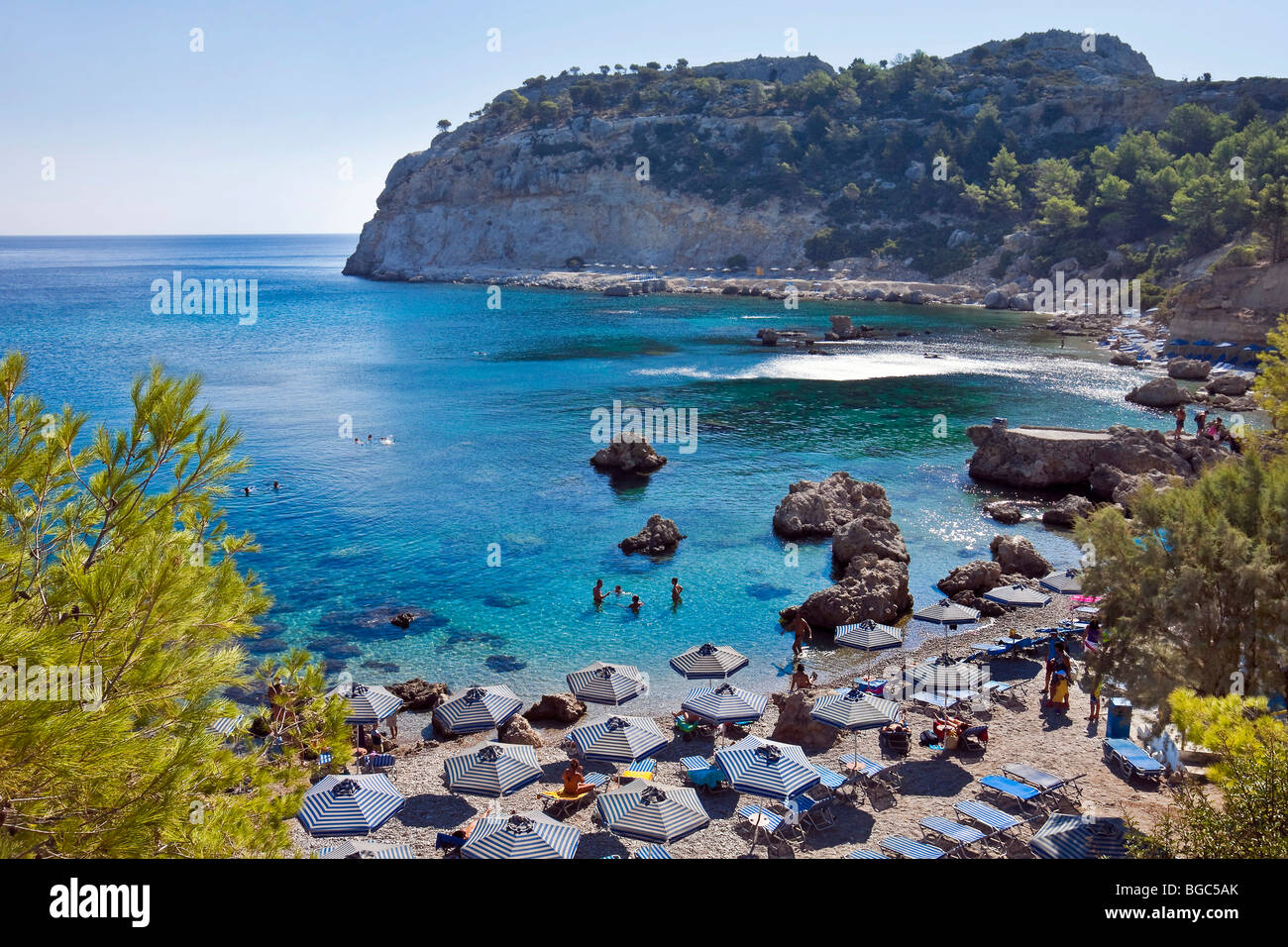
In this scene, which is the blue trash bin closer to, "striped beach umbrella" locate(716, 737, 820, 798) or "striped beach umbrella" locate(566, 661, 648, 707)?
"striped beach umbrella" locate(716, 737, 820, 798)

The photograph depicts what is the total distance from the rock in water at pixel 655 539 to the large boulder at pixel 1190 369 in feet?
161

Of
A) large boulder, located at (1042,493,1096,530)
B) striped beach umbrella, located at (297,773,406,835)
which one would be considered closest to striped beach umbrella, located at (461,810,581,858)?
striped beach umbrella, located at (297,773,406,835)

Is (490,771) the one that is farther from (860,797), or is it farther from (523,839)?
(860,797)

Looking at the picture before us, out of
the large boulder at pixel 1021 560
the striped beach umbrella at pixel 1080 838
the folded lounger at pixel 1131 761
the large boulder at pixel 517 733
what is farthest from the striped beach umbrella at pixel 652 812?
the large boulder at pixel 1021 560

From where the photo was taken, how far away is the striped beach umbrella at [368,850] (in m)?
14.0

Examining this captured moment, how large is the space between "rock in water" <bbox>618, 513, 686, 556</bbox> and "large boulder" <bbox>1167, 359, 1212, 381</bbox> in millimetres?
48921

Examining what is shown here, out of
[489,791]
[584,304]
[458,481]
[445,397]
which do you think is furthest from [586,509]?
[584,304]

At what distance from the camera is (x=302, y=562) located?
32.0 m

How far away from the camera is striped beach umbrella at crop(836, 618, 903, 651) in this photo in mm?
24219

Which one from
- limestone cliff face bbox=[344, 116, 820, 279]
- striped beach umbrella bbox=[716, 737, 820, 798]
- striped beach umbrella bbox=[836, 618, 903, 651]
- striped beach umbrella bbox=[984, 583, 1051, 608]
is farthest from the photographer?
limestone cliff face bbox=[344, 116, 820, 279]

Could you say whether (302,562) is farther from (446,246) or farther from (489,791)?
(446,246)

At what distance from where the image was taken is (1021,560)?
3014 cm

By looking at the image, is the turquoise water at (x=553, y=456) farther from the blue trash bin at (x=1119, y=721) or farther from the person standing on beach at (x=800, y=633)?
the blue trash bin at (x=1119, y=721)

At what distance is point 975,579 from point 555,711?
1529cm
